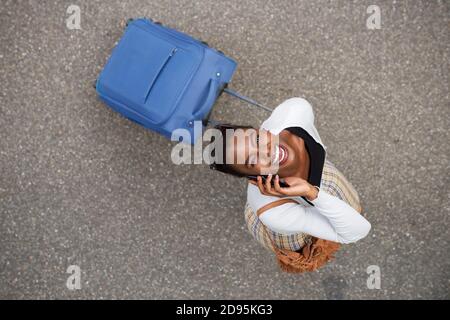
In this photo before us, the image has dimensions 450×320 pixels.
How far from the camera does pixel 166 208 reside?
2586 millimetres

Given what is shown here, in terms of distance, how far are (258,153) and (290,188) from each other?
18cm

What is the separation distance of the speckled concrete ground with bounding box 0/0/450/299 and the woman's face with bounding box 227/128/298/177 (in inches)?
36.6

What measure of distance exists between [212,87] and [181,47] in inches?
9.8

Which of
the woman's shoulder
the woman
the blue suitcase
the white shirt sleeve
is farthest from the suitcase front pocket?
the woman's shoulder

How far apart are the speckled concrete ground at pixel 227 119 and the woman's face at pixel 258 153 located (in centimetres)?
93

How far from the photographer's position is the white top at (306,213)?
165 cm

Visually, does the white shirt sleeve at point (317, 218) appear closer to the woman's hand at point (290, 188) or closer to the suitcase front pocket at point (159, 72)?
the woman's hand at point (290, 188)

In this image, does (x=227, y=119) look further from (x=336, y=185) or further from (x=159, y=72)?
(x=336, y=185)

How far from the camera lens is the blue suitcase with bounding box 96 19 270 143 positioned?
6.64 ft

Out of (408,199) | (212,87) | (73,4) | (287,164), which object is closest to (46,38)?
(73,4)

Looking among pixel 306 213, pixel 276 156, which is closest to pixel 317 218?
pixel 306 213

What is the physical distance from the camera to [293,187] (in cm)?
159

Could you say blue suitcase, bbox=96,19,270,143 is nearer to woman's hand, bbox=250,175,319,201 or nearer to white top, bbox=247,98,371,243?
white top, bbox=247,98,371,243
